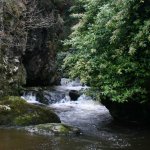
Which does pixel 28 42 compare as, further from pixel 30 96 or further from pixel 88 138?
pixel 88 138

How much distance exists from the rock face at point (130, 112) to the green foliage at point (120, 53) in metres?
2.46

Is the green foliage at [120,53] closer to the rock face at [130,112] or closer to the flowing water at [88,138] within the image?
the flowing water at [88,138]

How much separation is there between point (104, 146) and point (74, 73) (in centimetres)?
255

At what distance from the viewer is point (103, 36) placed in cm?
1149

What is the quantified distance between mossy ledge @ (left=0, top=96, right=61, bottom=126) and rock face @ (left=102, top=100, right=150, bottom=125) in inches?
93.1

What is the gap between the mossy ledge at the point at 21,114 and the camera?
13.6 m

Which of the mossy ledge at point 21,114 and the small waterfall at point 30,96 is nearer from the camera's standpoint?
the mossy ledge at point 21,114

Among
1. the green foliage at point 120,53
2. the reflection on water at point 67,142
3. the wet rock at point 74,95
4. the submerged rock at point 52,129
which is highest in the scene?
Answer: the green foliage at point 120,53

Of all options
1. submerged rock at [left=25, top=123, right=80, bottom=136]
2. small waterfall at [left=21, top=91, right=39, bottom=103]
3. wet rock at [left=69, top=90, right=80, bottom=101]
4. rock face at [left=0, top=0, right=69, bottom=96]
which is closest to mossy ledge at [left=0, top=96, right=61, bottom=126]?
submerged rock at [left=25, top=123, right=80, bottom=136]

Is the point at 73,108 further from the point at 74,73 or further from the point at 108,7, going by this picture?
the point at 108,7

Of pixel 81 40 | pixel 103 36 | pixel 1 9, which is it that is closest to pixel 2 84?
pixel 1 9

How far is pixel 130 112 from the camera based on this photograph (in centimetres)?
1459

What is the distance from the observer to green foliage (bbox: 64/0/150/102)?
10156mm

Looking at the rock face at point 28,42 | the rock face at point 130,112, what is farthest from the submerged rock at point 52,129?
the rock face at point 28,42
